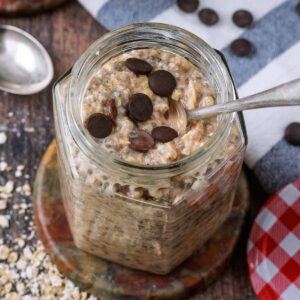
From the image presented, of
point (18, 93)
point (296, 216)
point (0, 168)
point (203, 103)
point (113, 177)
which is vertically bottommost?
point (0, 168)

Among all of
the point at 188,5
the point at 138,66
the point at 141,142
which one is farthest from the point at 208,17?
the point at 141,142

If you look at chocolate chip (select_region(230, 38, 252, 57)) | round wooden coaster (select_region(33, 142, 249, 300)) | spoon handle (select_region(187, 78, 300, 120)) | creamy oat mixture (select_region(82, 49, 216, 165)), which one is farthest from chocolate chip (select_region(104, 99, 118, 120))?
chocolate chip (select_region(230, 38, 252, 57))

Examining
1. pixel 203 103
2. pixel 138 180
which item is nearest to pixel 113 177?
pixel 138 180

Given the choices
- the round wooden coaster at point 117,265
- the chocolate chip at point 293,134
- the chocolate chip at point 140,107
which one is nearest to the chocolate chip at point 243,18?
the chocolate chip at point 293,134

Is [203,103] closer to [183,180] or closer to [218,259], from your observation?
[183,180]

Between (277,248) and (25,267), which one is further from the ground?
(277,248)

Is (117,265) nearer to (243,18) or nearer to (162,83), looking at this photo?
(162,83)
